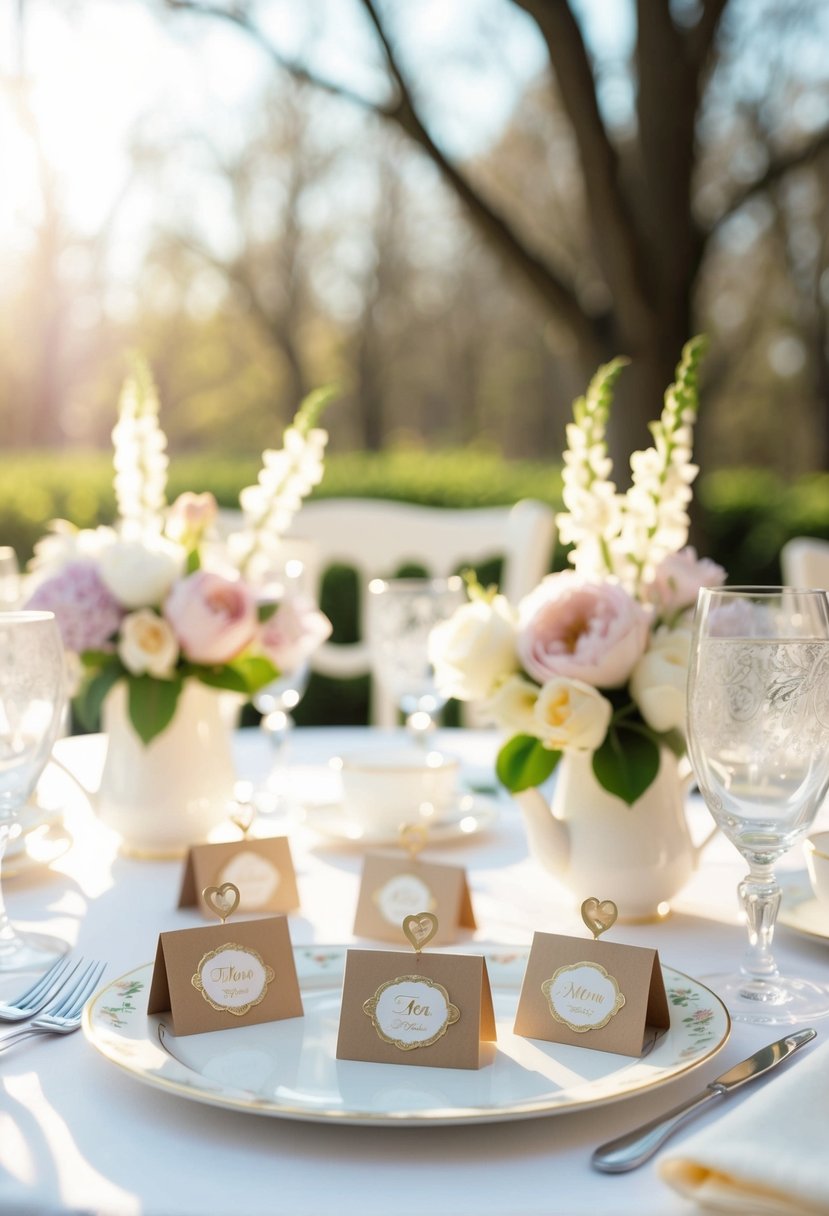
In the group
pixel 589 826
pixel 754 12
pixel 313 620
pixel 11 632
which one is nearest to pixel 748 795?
pixel 589 826

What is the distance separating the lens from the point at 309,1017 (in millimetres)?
837

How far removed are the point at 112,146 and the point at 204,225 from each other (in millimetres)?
3215

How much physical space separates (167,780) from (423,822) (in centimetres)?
27

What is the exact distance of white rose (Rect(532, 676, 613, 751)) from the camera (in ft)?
3.39

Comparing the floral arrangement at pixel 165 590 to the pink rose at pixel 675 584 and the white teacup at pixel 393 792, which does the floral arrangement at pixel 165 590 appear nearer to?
the white teacup at pixel 393 792

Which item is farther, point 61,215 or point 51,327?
point 51,327

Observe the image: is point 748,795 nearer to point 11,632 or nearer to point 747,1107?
point 747,1107

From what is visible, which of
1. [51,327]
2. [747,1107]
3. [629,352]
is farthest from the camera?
[51,327]

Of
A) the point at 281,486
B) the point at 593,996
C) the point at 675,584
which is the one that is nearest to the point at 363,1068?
the point at 593,996

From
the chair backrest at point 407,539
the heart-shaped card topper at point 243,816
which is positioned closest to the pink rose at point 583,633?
the heart-shaped card topper at point 243,816

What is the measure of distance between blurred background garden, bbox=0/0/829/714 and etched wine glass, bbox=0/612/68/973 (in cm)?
299

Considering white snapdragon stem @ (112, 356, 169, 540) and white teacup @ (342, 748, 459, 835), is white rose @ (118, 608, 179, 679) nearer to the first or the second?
white snapdragon stem @ (112, 356, 169, 540)

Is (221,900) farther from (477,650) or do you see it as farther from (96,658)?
(96,658)

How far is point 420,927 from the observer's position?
2.59 feet
